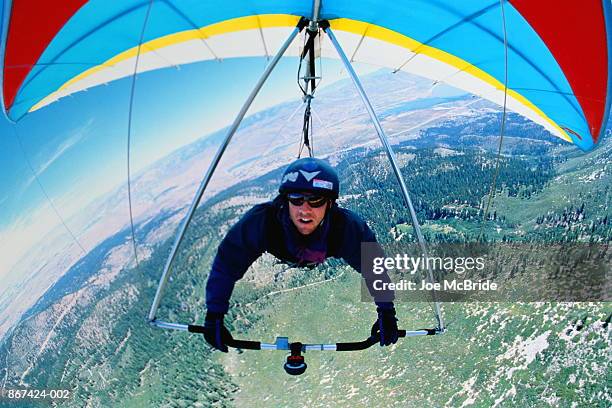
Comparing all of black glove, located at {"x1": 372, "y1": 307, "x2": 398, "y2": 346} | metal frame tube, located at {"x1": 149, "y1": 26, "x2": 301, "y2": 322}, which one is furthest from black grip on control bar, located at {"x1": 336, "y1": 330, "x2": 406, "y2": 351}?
metal frame tube, located at {"x1": 149, "y1": 26, "x2": 301, "y2": 322}

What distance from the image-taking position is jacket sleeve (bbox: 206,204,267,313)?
9.88ft

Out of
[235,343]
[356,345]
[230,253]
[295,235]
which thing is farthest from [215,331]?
[356,345]

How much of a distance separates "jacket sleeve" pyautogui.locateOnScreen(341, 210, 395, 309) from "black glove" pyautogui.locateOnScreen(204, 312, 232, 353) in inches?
40.3

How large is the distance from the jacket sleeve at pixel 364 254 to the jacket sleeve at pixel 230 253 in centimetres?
63

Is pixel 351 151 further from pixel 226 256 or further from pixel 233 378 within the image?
pixel 226 256

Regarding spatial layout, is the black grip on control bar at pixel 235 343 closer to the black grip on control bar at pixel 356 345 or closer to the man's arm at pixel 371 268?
the black grip on control bar at pixel 356 345

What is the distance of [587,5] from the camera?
3535 millimetres

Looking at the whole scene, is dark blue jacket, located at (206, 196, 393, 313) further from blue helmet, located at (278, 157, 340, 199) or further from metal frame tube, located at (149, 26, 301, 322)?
metal frame tube, located at (149, 26, 301, 322)

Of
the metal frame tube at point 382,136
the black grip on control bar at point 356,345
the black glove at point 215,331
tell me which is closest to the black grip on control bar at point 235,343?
the black glove at point 215,331

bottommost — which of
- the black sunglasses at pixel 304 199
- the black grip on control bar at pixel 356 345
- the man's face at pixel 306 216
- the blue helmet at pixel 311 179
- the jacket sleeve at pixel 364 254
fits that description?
the black grip on control bar at pixel 356 345

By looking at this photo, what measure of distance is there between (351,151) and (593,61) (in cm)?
9190

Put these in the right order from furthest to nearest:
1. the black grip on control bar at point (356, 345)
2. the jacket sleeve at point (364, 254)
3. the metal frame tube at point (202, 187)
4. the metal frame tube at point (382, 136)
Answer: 1. the metal frame tube at point (382, 136)
2. the metal frame tube at point (202, 187)
3. the jacket sleeve at point (364, 254)
4. the black grip on control bar at point (356, 345)

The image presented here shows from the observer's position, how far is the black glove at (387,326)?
127 inches

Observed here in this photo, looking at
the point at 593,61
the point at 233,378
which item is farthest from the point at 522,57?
the point at 233,378
